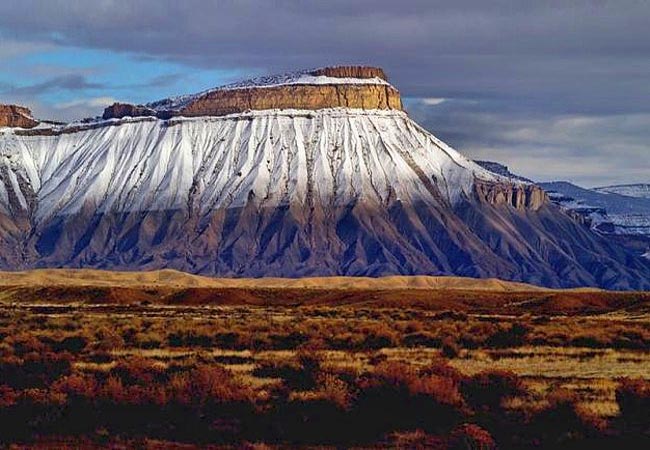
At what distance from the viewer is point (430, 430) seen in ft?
82.6

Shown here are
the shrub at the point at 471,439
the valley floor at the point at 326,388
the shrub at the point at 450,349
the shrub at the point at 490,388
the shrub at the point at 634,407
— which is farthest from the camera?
the shrub at the point at 450,349

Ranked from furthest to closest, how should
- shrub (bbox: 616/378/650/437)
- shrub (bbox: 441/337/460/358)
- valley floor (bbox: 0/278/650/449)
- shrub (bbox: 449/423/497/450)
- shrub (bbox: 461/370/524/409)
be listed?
shrub (bbox: 441/337/460/358), shrub (bbox: 461/370/524/409), shrub (bbox: 616/378/650/437), valley floor (bbox: 0/278/650/449), shrub (bbox: 449/423/497/450)

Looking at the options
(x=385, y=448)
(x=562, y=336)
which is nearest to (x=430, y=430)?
(x=385, y=448)

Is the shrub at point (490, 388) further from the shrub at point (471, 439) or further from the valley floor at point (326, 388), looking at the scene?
the shrub at point (471, 439)

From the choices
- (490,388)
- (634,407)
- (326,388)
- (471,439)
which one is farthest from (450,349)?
(471,439)

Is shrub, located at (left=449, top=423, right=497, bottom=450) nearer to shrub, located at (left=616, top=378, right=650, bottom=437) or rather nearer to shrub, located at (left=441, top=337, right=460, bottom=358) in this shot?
shrub, located at (left=616, top=378, right=650, bottom=437)

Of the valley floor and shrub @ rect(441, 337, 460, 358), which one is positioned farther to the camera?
shrub @ rect(441, 337, 460, 358)

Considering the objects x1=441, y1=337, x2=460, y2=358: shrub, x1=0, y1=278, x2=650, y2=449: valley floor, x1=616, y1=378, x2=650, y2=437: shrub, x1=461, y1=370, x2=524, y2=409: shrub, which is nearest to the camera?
x1=0, y1=278, x2=650, y2=449: valley floor

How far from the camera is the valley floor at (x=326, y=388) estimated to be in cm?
2464

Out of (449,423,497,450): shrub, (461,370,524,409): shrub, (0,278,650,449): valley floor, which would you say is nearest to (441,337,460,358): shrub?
(0,278,650,449): valley floor

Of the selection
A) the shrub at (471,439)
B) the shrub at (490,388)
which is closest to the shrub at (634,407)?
the shrub at (490,388)

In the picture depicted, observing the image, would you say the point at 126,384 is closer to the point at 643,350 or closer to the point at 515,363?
the point at 515,363

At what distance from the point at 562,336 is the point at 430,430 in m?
21.4

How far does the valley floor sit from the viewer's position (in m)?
24.6
